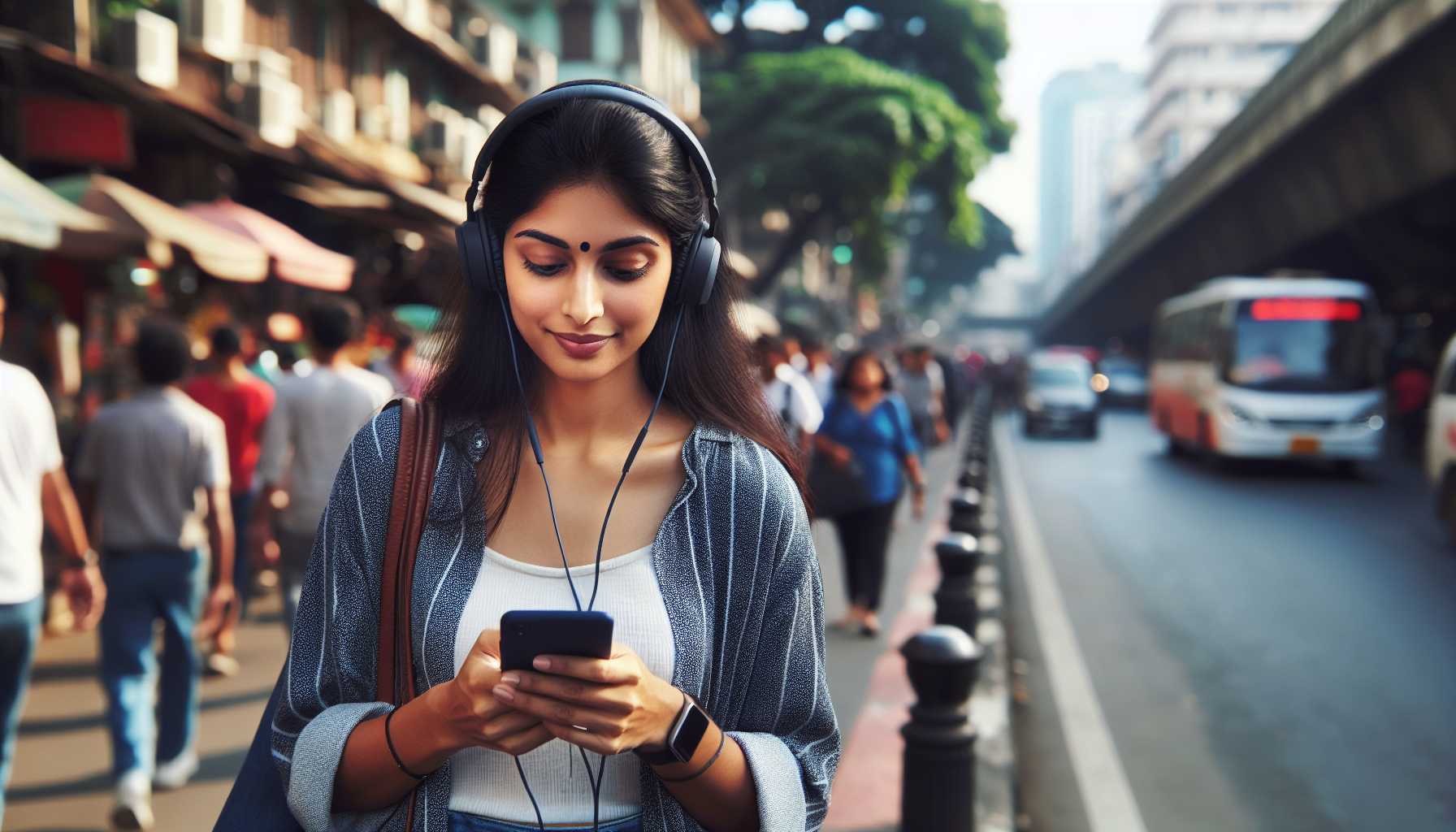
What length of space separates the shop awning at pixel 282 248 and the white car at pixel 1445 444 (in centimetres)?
922

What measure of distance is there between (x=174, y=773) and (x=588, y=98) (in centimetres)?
425

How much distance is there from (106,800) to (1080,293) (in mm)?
64241

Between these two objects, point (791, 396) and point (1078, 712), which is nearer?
point (1078, 712)

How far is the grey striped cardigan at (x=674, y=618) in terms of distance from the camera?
1771mm

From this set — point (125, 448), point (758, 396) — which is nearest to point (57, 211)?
point (125, 448)

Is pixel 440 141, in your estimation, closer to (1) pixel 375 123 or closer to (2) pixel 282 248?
(1) pixel 375 123

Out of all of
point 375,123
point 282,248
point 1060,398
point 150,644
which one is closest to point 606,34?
point 1060,398

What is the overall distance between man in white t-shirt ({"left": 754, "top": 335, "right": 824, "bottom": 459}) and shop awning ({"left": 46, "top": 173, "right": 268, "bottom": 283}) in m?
3.57

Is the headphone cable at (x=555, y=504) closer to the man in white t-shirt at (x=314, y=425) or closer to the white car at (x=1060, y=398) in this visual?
the man in white t-shirt at (x=314, y=425)

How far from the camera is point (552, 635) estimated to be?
4.94 feet

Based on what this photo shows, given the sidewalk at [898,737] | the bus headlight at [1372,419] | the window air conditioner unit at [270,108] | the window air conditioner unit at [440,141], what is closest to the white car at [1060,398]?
the bus headlight at [1372,419]

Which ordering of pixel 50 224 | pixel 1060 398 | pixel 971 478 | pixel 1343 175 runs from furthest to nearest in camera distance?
1. pixel 1060 398
2. pixel 1343 175
3. pixel 971 478
4. pixel 50 224

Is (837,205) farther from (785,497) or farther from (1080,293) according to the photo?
(1080,293)

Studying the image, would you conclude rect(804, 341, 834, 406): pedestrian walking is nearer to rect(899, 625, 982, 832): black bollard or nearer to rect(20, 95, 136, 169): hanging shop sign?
rect(20, 95, 136, 169): hanging shop sign
